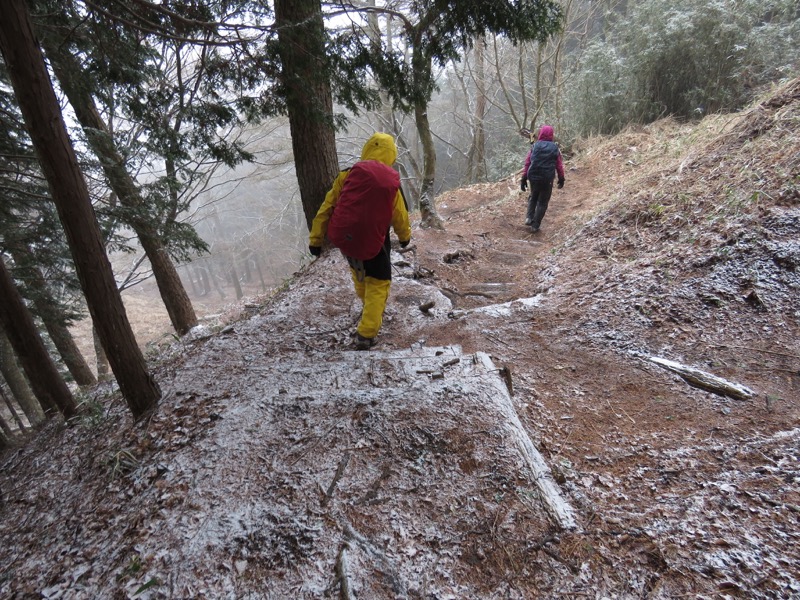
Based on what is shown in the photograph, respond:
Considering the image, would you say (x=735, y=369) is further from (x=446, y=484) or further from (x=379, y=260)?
(x=379, y=260)

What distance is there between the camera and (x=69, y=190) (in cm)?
240

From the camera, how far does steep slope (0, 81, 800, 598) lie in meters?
1.73

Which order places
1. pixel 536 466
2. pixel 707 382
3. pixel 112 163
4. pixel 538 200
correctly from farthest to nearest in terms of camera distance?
1. pixel 538 200
2. pixel 112 163
3. pixel 707 382
4. pixel 536 466

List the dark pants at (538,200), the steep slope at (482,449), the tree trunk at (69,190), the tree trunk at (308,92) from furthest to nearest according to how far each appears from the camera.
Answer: the dark pants at (538,200)
the tree trunk at (308,92)
the tree trunk at (69,190)
the steep slope at (482,449)

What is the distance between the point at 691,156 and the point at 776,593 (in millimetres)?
6357

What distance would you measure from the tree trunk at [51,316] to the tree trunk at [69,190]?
5.66 metres

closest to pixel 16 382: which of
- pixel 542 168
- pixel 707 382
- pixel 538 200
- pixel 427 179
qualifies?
pixel 427 179

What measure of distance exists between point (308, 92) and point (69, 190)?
9.39 feet

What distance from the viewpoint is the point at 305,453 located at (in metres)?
2.38

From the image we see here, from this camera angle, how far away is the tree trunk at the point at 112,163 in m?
5.00

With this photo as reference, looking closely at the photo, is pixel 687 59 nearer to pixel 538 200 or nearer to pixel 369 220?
pixel 538 200

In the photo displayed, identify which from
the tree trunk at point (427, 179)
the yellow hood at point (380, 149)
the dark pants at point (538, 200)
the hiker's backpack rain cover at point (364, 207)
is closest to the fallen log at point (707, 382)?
the hiker's backpack rain cover at point (364, 207)

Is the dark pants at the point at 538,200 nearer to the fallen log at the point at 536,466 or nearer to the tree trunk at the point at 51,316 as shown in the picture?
the fallen log at the point at 536,466

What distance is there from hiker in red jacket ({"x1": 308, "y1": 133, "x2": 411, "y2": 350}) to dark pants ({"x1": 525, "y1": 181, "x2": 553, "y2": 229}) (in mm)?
4636
